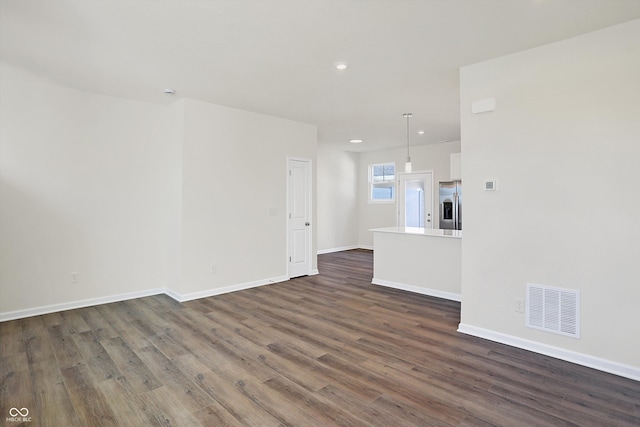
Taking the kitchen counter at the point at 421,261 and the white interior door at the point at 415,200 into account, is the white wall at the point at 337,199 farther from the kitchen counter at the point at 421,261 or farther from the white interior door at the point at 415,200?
the kitchen counter at the point at 421,261

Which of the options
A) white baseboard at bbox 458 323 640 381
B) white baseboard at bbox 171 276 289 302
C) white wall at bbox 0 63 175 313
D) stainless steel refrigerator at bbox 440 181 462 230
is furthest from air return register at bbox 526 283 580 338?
white wall at bbox 0 63 175 313

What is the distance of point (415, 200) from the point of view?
8156 millimetres

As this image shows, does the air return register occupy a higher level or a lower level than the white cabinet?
lower

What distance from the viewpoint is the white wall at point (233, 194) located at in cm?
455

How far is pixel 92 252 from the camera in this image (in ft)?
14.1

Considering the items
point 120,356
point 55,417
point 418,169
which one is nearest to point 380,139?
point 418,169

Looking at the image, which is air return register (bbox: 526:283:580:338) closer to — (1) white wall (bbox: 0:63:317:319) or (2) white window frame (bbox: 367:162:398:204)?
(1) white wall (bbox: 0:63:317:319)

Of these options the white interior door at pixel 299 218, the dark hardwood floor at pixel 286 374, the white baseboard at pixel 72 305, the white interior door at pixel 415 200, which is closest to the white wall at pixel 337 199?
the white interior door at pixel 415 200

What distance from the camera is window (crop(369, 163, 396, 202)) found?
28.8 ft

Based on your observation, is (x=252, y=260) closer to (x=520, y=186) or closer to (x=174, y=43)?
(x=174, y=43)

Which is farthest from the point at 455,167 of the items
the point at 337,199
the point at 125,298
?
the point at 125,298

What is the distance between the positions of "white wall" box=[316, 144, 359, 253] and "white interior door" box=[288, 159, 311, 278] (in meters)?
2.36

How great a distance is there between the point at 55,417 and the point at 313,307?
2704 mm

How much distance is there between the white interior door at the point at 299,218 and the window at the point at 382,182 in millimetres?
3483
